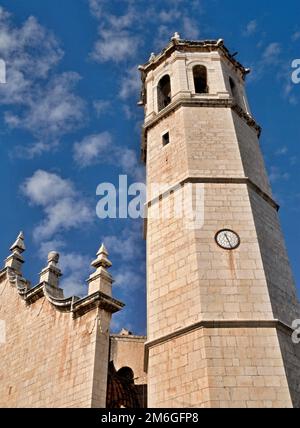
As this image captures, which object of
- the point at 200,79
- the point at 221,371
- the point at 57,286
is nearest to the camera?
the point at 221,371

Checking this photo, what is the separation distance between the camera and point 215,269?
38.1ft

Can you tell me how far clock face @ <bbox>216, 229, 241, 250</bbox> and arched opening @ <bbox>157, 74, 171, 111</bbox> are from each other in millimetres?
7431

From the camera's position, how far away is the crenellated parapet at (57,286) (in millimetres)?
11727

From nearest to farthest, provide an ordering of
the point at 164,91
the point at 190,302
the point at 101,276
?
1. the point at 190,302
2. the point at 101,276
3. the point at 164,91

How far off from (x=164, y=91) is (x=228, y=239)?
890 cm

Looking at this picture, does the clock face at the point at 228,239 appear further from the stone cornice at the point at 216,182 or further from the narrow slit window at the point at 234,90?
the narrow slit window at the point at 234,90

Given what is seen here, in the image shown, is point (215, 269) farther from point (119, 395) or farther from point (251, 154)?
point (251, 154)

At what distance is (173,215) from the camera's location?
13312 millimetres

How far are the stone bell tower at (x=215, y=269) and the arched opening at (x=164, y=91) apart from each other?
110cm

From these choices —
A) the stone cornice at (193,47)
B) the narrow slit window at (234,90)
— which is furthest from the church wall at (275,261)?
the stone cornice at (193,47)

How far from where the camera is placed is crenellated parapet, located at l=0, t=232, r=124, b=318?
1173cm

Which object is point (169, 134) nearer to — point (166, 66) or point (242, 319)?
point (166, 66)

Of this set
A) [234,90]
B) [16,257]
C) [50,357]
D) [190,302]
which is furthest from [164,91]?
[50,357]

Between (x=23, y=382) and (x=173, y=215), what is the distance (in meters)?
6.24
